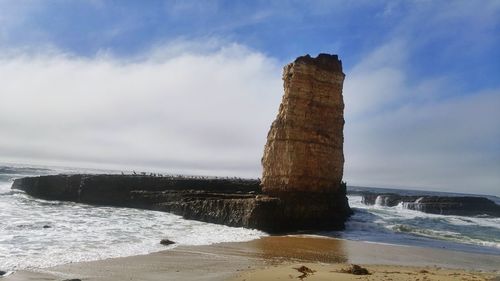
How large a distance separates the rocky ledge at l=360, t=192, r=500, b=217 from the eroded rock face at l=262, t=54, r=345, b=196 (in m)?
29.2

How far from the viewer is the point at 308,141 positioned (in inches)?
1055

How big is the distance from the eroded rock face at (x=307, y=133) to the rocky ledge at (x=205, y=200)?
1.01 m

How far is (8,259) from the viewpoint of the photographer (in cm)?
1071

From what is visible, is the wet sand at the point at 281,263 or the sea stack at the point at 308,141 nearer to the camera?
the wet sand at the point at 281,263

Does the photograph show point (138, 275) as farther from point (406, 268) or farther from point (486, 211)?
point (486, 211)

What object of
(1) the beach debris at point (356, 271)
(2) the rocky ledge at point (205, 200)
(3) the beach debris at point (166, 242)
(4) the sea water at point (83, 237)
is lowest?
(4) the sea water at point (83, 237)

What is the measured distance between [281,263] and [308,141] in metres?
15.0

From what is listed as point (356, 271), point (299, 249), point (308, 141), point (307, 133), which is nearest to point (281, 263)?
point (356, 271)

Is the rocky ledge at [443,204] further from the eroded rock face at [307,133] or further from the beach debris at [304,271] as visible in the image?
the beach debris at [304,271]

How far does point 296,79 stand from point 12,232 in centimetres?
1728

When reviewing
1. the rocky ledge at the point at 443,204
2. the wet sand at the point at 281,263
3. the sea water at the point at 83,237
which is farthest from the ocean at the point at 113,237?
the rocky ledge at the point at 443,204

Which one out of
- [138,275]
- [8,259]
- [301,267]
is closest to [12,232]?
[8,259]

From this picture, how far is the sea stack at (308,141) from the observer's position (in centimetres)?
2650

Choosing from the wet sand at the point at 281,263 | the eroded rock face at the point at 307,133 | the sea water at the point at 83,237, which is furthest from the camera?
the eroded rock face at the point at 307,133
